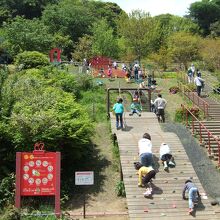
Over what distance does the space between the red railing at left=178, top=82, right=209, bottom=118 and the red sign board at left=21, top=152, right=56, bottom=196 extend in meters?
12.1

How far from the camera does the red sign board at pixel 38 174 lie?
13.2 meters

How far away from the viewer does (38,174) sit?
1323 cm

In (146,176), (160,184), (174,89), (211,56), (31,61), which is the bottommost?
(160,184)

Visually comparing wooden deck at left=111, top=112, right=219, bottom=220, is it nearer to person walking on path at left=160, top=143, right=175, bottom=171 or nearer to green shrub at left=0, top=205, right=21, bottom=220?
person walking on path at left=160, top=143, right=175, bottom=171

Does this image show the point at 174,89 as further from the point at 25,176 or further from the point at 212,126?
the point at 25,176

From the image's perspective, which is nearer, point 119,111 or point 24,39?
point 119,111

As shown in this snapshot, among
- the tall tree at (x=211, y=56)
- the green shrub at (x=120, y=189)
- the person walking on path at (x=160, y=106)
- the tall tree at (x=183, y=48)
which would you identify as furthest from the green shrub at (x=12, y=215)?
the tall tree at (x=183, y=48)

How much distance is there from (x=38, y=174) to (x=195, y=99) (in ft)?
51.3

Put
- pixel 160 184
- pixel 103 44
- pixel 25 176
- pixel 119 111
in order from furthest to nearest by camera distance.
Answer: pixel 103 44, pixel 119 111, pixel 160 184, pixel 25 176

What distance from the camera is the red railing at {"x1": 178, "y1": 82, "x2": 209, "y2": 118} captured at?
2417cm

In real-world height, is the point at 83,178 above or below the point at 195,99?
below

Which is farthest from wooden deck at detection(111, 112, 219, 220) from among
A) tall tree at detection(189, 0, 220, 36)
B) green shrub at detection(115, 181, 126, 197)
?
tall tree at detection(189, 0, 220, 36)

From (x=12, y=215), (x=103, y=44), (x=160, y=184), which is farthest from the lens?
(x=103, y=44)

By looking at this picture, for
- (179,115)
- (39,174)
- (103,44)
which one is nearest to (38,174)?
(39,174)
